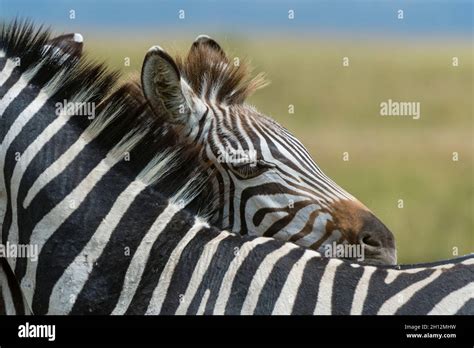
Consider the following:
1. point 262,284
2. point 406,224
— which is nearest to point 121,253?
point 262,284

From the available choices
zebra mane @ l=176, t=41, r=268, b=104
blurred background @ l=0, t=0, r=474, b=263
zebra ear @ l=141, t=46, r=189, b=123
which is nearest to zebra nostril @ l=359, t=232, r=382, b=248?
zebra ear @ l=141, t=46, r=189, b=123

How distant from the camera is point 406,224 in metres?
17.1

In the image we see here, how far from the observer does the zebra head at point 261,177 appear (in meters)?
5.76

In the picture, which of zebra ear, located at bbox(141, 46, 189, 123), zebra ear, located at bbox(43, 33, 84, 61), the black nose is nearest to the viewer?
zebra ear, located at bbox(43, 33, 84, 61)

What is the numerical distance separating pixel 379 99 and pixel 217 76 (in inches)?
967

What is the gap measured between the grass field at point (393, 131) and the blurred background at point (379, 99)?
0.04 m

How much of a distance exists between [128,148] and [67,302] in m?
0.89

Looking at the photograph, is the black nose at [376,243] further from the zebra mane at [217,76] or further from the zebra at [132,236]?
the zebra mane at [217,76]

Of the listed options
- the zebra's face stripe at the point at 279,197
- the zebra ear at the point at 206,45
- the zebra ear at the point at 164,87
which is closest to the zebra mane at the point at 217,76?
the zebra ear at the point at 206,45

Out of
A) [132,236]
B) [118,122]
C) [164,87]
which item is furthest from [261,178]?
[132,236]

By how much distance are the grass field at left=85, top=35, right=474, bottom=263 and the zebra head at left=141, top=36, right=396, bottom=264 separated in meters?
0.99

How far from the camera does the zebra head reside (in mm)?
5762

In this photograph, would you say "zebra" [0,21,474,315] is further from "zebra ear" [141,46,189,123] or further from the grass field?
the grass field
